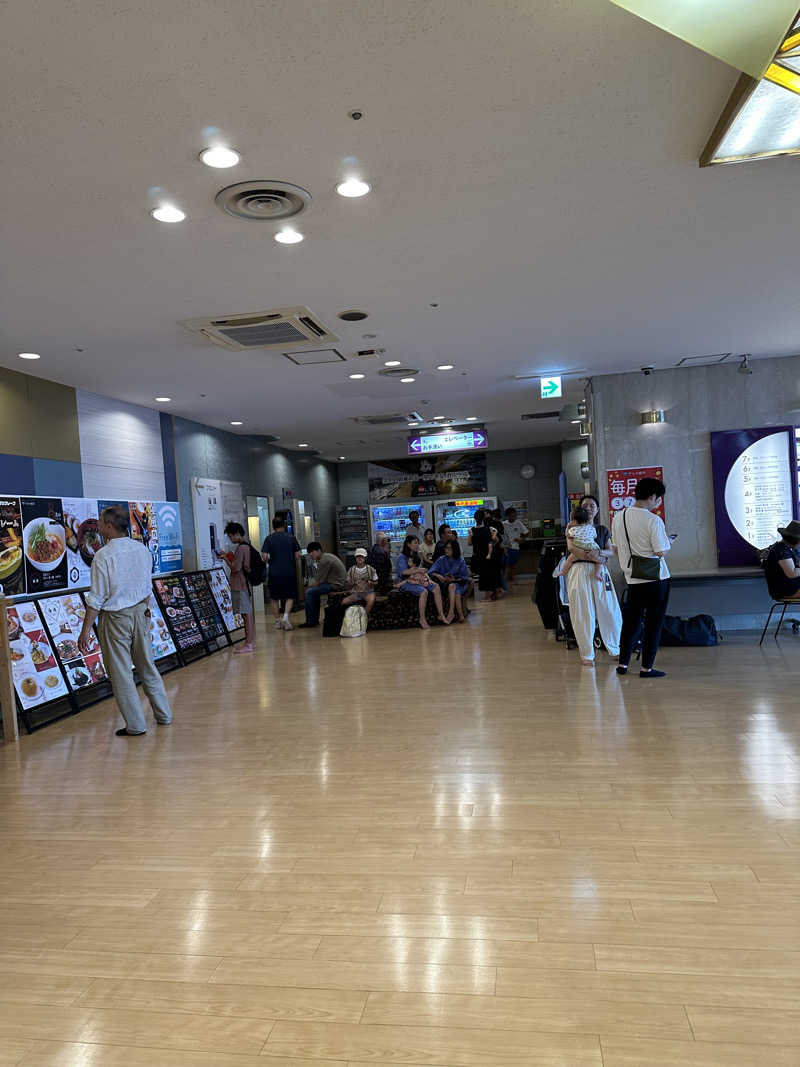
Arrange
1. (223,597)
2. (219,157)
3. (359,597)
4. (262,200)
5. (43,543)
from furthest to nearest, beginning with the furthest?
(359,597), (223,597), (43,543), (262,200), (219,157)

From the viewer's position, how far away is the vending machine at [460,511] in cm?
1741

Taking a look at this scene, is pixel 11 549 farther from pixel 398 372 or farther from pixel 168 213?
pixel 398 372

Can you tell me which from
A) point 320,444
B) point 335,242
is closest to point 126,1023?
point 335,242

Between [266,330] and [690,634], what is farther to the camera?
[690,634]

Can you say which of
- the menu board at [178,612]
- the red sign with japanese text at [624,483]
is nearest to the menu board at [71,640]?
the menu board at [178,612]

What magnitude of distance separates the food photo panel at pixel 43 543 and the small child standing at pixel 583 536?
491cm

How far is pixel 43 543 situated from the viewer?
22.6ft

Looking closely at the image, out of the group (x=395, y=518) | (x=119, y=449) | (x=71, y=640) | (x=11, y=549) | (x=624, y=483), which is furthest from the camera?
(x=395, y=518)

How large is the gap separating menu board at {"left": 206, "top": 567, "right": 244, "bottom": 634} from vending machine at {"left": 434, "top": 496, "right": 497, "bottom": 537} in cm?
850

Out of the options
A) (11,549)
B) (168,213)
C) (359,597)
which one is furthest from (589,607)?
(11,549)

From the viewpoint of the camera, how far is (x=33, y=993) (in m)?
2.21

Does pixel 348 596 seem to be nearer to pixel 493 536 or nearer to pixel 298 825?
pixel 493 536

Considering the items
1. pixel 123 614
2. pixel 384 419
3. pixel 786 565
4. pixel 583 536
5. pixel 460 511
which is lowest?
pixel 786 565

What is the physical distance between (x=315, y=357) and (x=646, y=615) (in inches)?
151
